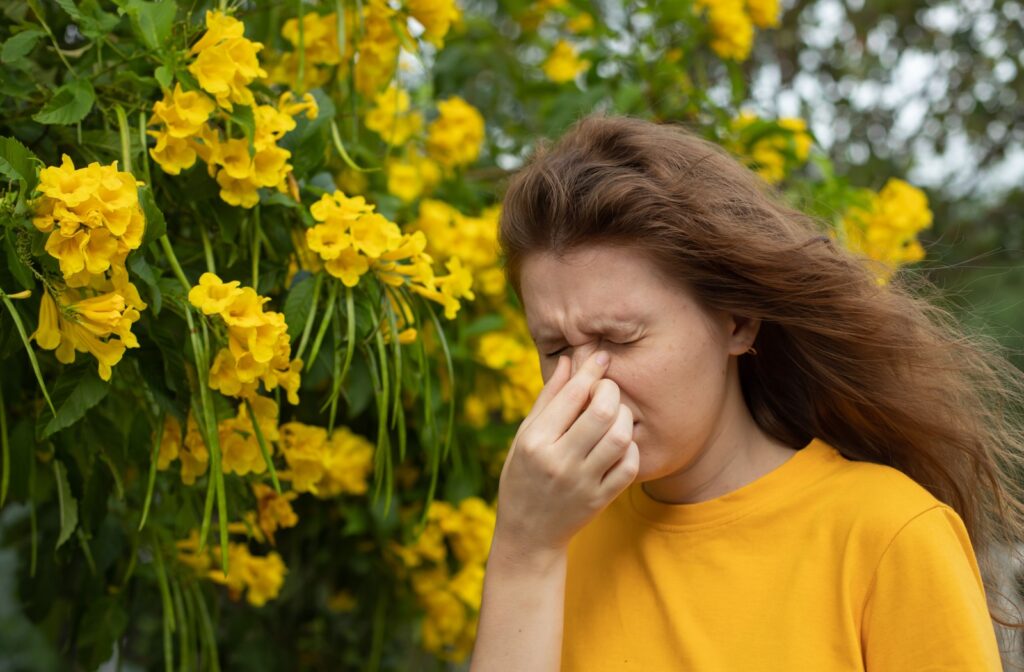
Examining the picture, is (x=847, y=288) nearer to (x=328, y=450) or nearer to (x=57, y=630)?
(x=328, y=450)

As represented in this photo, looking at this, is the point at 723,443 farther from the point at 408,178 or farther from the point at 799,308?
the point at 408,178

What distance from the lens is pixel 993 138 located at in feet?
14.2

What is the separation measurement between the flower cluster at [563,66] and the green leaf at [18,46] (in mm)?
1425

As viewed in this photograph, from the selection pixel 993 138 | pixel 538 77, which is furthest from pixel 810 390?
pixel 993 138

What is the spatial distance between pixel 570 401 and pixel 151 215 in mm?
436

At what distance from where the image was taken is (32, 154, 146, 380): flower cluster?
0.97 metres

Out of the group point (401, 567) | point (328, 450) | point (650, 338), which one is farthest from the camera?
point (401, 567)

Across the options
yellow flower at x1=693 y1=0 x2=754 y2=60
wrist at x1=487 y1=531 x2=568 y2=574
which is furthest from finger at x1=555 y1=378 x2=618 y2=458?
yellow flower at x1=693 y1=0 x2=754 y2=60

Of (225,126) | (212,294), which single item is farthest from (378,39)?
(212,294)

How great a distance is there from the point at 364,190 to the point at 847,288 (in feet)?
2.88

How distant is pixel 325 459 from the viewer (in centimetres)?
139

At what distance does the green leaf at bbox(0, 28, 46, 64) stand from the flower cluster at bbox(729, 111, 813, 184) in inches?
53.4

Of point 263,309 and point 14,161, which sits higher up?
point 14,161

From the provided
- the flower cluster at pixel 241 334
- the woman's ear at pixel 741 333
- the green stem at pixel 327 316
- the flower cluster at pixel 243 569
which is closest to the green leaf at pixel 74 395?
the flower cluster at pixel 241 334
